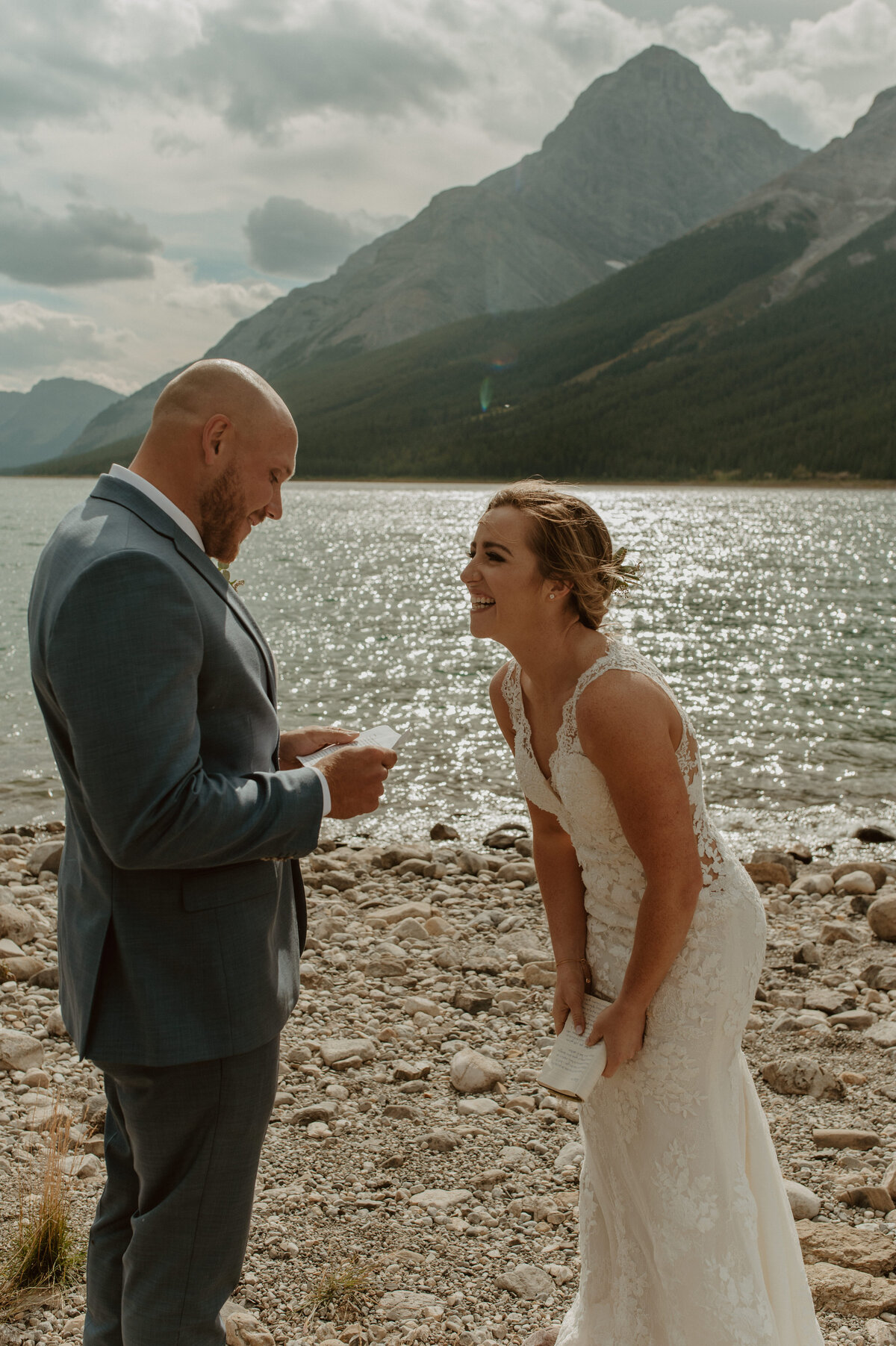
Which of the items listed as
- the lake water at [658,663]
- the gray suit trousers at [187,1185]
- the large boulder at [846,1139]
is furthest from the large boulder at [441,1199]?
the lake water at [658,663]

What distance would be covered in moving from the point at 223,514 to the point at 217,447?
182 mm

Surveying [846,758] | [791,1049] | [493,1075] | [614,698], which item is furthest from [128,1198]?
[846,758]

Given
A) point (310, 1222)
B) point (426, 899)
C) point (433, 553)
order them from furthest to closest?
point (433, 553) < point (426, 899) < point (310, 1222)

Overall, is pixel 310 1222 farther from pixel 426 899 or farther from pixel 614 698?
pixel 426 899

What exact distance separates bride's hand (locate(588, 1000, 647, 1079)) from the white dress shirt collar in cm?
182

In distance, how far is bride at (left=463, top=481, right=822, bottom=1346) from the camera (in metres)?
2.86

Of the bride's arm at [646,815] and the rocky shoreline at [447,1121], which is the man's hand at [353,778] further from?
the rocky shoreline at [447,1121]

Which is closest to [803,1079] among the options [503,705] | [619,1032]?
[619,1032]

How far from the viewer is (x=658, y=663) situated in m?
26.9

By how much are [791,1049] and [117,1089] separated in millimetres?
4633

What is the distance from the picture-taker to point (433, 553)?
2507 inches

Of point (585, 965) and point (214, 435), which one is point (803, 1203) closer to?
point (585, 965)

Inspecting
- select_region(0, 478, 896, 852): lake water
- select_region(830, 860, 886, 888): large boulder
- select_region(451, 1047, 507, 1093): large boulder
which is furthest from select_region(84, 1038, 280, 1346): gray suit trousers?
select_region(830, 860, 886, 888): large boulder

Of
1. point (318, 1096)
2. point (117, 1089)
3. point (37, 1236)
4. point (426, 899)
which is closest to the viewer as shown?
point (117, 1089)
